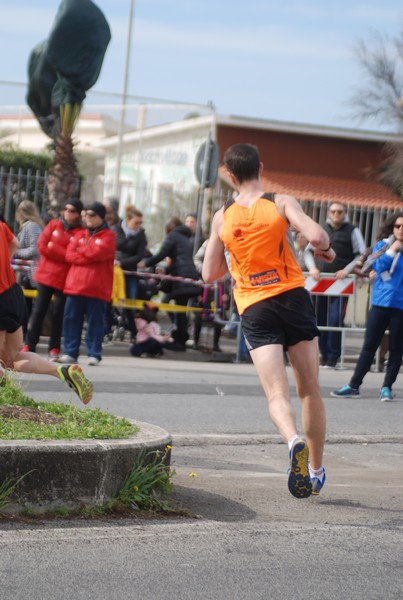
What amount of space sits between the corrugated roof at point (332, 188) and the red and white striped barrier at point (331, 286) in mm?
20925

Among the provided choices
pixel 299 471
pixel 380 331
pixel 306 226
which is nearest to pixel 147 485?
pixel 299 471

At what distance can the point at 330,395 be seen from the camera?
12.7 meters

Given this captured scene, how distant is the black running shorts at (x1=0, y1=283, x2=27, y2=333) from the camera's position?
28.8 ft

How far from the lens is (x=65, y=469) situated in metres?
6.06

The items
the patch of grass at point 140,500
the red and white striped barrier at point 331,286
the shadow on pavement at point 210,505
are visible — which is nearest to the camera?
the patch of grass at point 140,500

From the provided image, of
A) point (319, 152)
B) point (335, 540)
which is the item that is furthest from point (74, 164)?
point (319, 152)

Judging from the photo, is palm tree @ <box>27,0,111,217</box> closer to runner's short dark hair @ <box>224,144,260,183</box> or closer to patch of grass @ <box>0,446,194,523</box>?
runner's short dark hair @ <box>224,144,260,183</box>

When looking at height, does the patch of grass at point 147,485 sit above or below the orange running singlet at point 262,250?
below

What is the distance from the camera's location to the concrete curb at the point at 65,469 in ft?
19.5

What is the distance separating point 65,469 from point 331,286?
34.5ft

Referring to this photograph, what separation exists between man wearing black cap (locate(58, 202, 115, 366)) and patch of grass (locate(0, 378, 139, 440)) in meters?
6.35

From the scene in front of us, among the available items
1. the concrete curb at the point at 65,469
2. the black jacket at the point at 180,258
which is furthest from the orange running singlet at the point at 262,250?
the black jacket at the point at 180,258

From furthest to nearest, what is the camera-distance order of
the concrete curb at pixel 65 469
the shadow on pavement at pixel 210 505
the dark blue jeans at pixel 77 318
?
the dark blue jeans at pixel 77 318, the shadow on pavement at pixel 210 505, the concrete curb at pixel 65 469

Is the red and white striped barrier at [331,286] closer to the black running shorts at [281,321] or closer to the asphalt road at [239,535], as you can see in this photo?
the asphalt road at [239,535]
